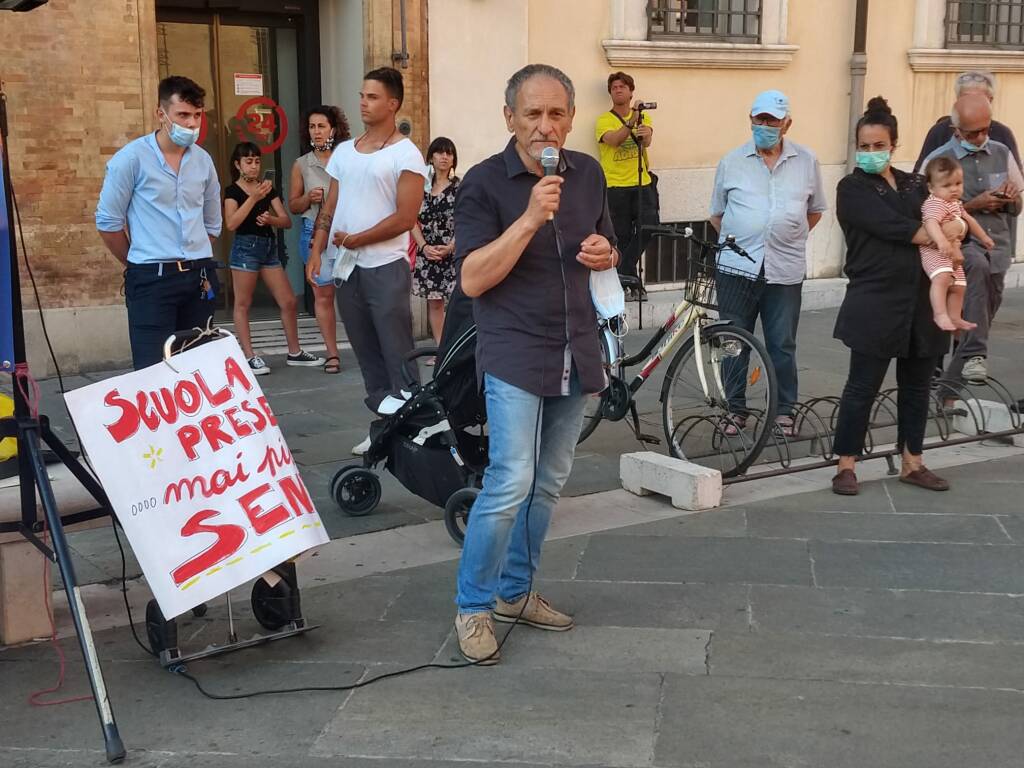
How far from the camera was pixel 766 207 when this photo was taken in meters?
6.95

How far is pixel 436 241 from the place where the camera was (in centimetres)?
937

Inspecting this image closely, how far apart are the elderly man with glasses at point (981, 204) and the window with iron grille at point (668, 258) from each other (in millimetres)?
4033

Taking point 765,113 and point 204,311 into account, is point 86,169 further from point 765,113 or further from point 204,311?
point 765,113

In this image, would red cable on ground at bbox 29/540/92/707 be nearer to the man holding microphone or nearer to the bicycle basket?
the man holding microphone

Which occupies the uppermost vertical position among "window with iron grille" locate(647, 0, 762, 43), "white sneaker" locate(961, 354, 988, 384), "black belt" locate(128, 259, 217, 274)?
"window with iron grille" locate(647, 0, 762, 43)

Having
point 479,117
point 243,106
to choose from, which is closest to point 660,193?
point 479,117

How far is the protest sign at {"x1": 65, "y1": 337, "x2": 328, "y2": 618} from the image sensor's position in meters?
3.90

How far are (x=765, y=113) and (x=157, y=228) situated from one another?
3090mm

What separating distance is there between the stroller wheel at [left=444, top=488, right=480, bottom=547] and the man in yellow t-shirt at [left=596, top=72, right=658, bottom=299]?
19.2ft

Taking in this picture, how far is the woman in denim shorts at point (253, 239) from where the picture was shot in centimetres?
905

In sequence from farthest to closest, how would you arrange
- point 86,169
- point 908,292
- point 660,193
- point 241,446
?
point 660,193 → point 86,169 → point 908,292 → point 241,446

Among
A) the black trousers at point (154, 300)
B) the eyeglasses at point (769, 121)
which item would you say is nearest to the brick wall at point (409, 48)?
the eyeglasses at point (769, 121)

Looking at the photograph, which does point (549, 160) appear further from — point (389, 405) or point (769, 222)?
point (769, 222)

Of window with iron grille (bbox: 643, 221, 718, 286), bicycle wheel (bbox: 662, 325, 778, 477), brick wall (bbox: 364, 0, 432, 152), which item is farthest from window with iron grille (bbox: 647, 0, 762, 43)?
bicycle wheel (bbox: 662, 325, 778, 477)
